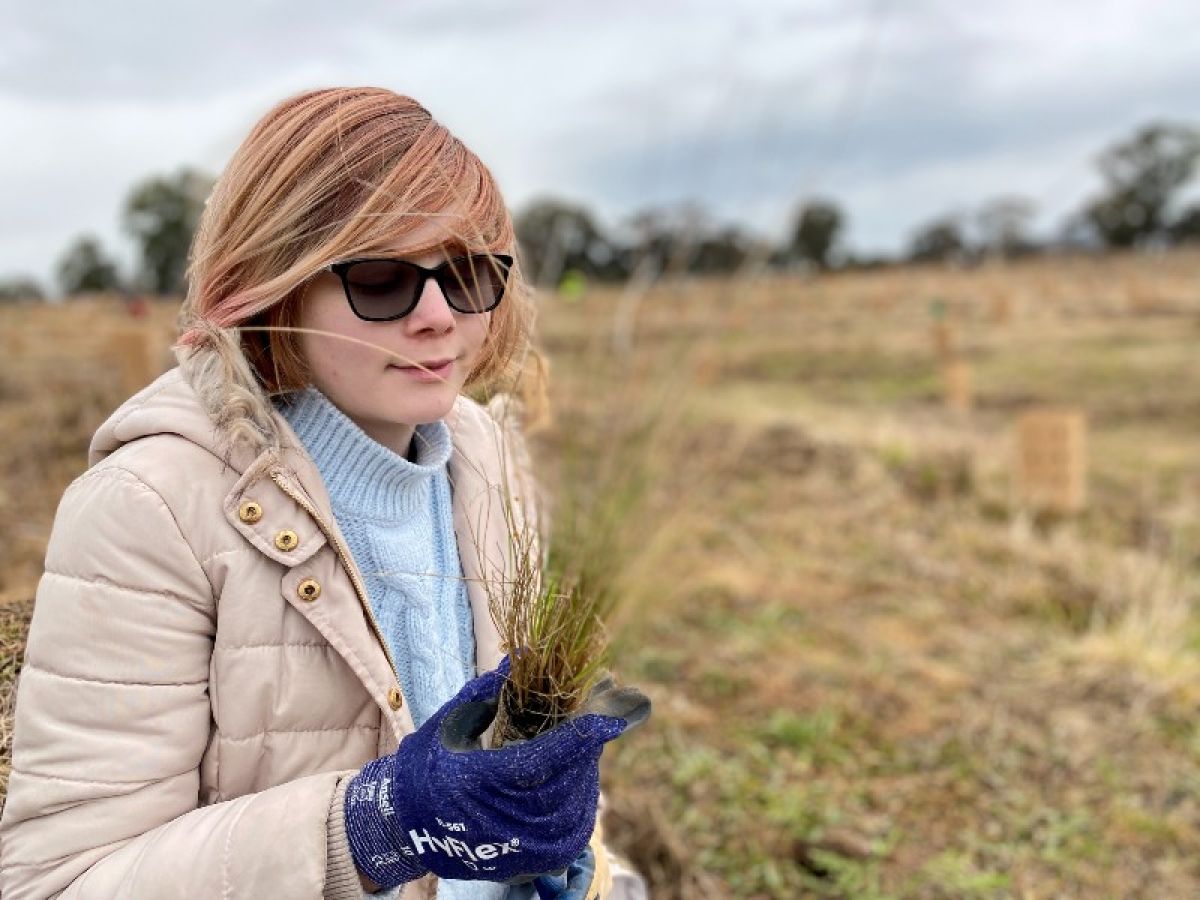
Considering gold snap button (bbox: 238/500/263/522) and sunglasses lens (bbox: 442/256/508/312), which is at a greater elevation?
sunglasses lens (bbox: 442/256/508/312)

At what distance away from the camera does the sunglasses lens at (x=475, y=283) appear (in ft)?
4.38

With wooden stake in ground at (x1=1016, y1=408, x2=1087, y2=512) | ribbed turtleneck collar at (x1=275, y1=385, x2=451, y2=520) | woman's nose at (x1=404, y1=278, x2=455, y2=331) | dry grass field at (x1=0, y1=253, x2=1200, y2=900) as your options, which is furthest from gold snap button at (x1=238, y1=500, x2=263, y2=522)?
wooden stake in ground at (x1=1016, y1=408, x2=1087, y2=512)

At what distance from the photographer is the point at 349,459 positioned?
142 centimetres

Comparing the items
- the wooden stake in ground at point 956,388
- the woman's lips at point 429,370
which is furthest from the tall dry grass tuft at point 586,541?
the wooden stake in ground at point 956,388

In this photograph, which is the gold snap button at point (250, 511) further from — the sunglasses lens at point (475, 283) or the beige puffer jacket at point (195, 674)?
the sunglasses lens at point (475, 283)

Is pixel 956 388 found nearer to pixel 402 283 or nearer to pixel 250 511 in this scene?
pixel 402 283

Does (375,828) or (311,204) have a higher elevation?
(311,204)

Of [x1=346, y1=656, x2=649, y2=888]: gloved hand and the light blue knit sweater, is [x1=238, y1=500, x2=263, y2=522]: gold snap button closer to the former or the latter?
the light blue knit sweater

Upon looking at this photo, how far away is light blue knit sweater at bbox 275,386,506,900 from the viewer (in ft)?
4.61

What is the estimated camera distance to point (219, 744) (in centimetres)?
124

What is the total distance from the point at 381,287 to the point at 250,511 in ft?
0.99

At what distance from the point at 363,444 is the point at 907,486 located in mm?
5908

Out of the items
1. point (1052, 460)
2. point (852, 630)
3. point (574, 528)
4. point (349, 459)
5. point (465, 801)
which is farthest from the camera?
point (1052, 460)

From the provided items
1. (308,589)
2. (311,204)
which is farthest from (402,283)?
(308,589)
